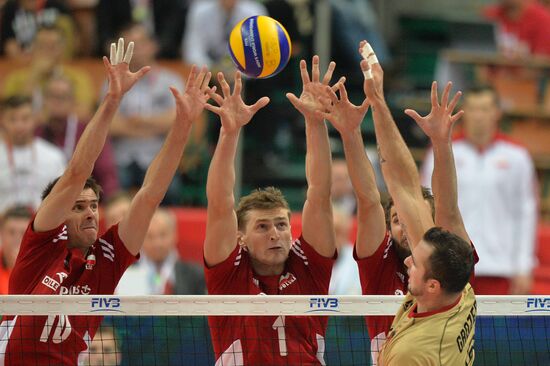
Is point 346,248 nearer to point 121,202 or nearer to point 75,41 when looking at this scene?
point 121,202

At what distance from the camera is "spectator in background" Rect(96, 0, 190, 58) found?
55.6ft

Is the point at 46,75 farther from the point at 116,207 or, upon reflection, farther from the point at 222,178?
the point at 222,178

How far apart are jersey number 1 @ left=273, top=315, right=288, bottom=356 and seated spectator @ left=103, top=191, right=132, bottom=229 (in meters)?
4.46

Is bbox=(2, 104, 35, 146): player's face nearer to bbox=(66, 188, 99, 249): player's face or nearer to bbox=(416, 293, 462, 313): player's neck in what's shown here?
bbox=(66, 188, 99, 249): player's face

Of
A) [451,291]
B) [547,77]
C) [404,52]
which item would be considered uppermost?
[404,52]

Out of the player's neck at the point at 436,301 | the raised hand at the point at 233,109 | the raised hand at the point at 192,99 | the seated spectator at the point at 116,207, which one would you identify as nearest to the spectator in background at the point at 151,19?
the seated spectator at the point at 116,207

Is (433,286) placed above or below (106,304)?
below

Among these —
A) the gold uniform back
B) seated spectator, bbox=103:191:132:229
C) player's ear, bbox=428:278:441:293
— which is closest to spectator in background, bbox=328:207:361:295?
seated spectator, bbox=103:191:132:229

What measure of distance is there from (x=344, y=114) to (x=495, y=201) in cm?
547

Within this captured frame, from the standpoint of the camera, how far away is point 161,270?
13555 millimetres

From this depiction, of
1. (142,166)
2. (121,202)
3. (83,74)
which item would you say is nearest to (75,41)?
(83,74)

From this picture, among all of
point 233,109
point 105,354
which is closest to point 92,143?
point 233,109

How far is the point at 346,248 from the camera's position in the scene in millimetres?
13750

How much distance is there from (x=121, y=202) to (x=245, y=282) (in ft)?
15.1
